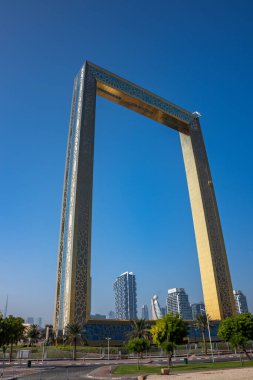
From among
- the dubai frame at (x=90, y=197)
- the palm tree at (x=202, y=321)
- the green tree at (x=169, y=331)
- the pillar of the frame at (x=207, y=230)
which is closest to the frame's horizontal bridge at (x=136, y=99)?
the dubai frame at (x=90, y=197)

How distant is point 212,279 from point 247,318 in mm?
27514

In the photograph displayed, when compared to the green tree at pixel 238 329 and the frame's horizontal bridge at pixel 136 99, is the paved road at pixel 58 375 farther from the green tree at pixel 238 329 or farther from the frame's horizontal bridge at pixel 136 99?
the frame's horizontal bridge at pixel 136 99

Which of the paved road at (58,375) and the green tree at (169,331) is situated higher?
the green tree at (169,331)

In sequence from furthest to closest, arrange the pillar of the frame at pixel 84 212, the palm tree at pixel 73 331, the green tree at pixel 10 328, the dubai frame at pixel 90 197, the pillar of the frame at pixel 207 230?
the pillar of the frame at pixel 207 230, the dubai frame at pixel 90 197, the pillar of the frame at pixel 84 212, the palm tree at pixel 73 331, the green tree at pixel 10 328

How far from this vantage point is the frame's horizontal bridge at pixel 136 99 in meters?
65.4

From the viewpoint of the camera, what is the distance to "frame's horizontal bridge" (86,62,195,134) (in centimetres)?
6544

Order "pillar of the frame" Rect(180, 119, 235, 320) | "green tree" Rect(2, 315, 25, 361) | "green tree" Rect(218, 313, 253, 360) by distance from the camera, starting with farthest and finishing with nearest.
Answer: "pillar of the frame" Rect(180, 119, 235, 320) < "green tree" Rect(2, 315, 25, 361) < "green tree" Rect(218, 313, 253, 360)

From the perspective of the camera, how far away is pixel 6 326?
1503 inches

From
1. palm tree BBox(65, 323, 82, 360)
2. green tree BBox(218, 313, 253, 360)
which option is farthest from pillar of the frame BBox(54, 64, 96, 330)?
green tree BBox(218, 313, 253, 360)

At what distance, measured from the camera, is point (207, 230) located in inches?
2616

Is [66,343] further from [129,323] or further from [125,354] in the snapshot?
[129,323]

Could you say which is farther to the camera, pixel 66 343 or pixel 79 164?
pixel 79 164

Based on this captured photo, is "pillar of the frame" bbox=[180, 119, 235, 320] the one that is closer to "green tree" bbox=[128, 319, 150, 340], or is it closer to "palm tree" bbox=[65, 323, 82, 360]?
"green tree" bbox=[128, 319, 150, 340]

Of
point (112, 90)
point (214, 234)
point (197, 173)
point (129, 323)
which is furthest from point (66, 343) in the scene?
point (112, 90)
